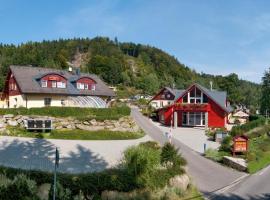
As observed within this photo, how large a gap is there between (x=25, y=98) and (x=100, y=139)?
47.3 ft

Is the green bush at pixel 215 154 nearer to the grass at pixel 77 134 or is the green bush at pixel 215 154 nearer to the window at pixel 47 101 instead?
the grass at pixel 77 134

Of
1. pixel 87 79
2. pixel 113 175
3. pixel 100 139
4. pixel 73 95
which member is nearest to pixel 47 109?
pixel 100 139

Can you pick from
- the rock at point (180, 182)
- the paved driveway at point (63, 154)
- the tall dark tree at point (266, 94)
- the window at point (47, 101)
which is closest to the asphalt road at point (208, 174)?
the rock at point (180, 182)

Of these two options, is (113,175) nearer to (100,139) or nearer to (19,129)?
(100,139)

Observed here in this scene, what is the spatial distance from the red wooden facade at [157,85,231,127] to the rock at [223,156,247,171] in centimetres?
2314

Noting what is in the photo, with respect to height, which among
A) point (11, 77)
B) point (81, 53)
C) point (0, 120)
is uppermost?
point (81, 53)

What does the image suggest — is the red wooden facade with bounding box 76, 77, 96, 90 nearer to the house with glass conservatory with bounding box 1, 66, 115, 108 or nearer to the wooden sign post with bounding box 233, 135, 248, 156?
the house with glass conservatory with bounding box 1, 66, 115, 108

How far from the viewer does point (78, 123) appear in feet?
123

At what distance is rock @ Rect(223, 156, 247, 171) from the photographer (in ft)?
92.7

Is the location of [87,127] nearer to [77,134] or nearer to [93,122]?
[93,122]

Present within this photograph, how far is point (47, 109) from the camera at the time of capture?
37281 mm

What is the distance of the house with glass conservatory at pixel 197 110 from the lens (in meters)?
53.2

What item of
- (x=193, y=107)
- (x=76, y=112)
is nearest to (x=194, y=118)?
(x=193, y=107)

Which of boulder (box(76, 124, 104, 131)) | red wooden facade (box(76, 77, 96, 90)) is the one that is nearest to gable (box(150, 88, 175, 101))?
red wooden facade (box(76, 77, 96, 90))
